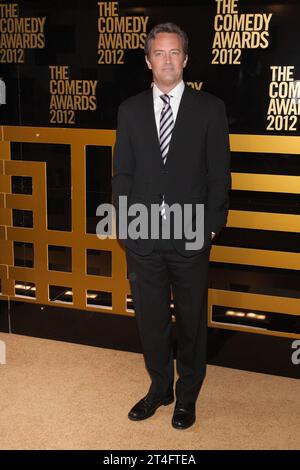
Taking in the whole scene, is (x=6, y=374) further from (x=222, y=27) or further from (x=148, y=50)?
(x=222, y=27)

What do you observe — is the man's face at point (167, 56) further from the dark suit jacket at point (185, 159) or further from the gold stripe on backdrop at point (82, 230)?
the gold stripe on backdrop at point (82, 230)

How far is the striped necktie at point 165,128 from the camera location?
2406 millimetres

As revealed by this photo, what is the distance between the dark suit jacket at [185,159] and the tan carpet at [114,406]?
2.53 feet

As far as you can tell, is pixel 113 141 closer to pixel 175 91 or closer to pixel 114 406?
pixel 175 91

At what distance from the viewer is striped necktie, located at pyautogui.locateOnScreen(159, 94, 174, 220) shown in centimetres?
241

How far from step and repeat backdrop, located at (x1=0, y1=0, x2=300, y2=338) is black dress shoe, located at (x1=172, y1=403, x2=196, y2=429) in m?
0.64

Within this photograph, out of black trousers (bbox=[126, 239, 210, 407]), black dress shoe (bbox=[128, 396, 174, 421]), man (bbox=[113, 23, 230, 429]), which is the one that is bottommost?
black dress shoe (bbox=[128, 396, 174, 421])

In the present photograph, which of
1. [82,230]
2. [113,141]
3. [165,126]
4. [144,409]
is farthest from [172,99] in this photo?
[144,409]

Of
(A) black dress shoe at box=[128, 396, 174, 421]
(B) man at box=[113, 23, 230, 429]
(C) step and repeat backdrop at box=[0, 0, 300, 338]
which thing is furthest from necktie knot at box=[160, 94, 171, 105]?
(A) black dress shoe at box=[128, 396, 174, 421]

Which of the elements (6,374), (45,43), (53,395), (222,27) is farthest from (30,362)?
(222,27)

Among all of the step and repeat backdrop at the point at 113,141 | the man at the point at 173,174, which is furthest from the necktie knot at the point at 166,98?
the step and repeat backdrop at the point at 113,141

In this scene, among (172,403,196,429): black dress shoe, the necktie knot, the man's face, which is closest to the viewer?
the man's face

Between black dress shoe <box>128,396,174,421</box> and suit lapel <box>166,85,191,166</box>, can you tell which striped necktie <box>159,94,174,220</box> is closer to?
suit lapel <box>166,85,191,166</box>

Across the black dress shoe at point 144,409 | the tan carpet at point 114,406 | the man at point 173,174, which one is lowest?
the tan carpet at point 114,406
